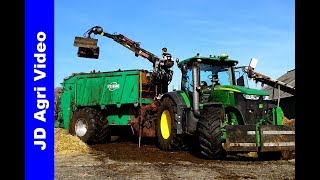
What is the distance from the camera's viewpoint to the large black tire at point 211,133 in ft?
36.8

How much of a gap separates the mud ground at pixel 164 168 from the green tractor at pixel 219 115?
0.44m

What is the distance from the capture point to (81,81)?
1909 cm

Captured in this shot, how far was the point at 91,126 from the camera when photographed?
17.6 meters

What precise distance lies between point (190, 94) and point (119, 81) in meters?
5.14

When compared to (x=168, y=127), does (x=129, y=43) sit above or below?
above

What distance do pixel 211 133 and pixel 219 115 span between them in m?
0.54

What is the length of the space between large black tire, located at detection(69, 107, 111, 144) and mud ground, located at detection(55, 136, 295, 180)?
12.8ft

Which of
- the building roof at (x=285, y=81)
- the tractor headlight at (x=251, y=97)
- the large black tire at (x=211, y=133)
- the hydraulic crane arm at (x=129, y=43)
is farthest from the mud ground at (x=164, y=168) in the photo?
the building roof at (x=285, y=81)

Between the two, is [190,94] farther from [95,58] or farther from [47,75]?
[47,75]

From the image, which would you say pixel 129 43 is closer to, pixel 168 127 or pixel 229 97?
pixel 168 127

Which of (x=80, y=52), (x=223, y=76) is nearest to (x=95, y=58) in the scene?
(x=80, y=52)

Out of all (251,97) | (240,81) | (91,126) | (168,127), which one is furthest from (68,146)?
(251,97)

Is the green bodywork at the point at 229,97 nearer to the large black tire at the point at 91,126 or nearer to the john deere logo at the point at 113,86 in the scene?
the john deere logo at the point at 113,86
